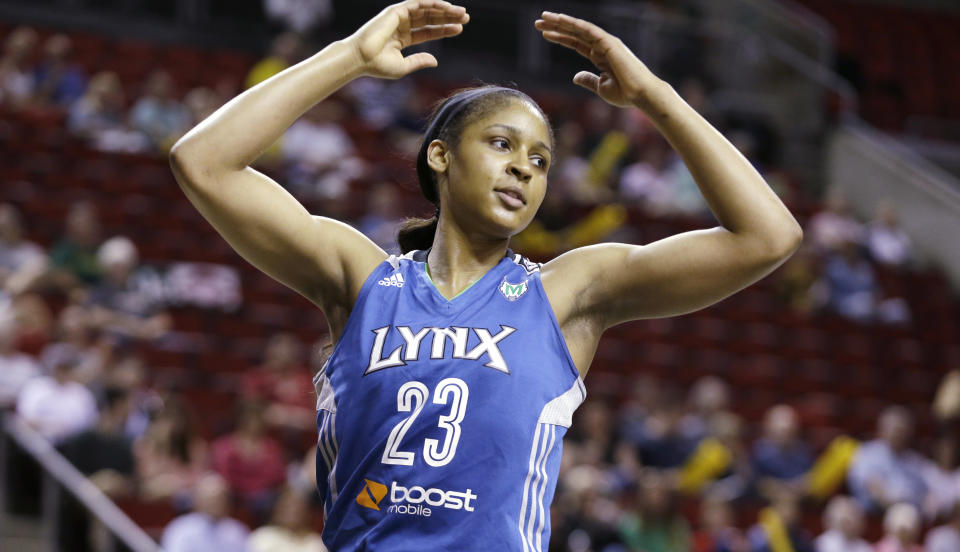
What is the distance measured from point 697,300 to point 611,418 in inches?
285

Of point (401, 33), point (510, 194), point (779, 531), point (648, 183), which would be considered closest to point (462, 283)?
point (510, 194)

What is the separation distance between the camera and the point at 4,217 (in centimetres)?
927

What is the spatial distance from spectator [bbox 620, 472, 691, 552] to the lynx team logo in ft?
19.1

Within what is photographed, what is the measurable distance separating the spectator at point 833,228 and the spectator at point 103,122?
6.46m

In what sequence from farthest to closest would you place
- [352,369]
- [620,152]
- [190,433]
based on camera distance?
[620,152]
[190,433]
[352,369]

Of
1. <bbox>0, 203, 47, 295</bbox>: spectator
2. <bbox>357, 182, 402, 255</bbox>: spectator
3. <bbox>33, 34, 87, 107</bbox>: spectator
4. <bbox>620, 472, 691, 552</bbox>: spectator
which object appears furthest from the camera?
<bbox>33, 34, 87, 107</bbox>: spectator

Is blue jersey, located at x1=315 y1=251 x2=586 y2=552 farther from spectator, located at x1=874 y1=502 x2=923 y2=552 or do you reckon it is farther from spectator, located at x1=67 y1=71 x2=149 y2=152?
spectator, located at x1=67 y1=71 x2=149 y2=152

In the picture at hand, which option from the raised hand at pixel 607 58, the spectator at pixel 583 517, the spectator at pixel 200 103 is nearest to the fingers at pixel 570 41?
the raised hand at pixel 607 58

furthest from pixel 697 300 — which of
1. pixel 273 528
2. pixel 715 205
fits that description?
pixel 273 528

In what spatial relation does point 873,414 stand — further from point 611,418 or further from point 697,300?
point 697,300

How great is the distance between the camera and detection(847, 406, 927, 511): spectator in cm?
994

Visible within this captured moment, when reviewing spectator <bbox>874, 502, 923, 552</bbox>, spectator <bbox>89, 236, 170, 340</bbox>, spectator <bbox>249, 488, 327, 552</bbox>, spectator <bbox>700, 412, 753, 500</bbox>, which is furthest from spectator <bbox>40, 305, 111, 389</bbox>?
spectator <bbox>874, 502, 923, 552</bbox>

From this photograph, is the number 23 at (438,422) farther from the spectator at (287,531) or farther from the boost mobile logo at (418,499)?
the spectator at (287,531)

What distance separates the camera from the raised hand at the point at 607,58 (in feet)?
8.50
